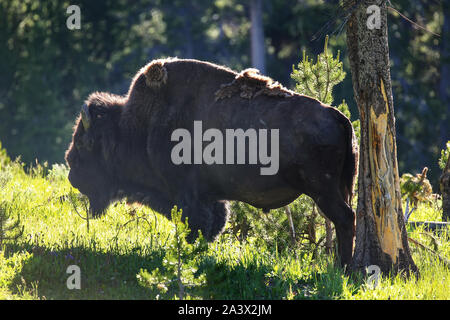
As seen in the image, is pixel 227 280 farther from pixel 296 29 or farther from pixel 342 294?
pixel 296 29

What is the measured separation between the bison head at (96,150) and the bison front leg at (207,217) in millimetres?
1538

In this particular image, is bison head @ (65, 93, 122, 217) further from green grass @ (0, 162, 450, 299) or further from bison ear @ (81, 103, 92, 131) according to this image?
green grass @ (0, 162, 450, 299)

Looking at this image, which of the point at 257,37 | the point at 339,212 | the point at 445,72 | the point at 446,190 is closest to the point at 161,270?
the point at 339,212

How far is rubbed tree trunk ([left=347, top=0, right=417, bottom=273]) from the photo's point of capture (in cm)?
659

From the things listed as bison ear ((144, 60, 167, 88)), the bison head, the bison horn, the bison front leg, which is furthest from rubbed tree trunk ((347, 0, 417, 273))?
the bison horn

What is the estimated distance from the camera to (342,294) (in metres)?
5.88

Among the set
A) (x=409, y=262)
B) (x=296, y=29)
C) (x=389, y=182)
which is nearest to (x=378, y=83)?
(x=389, y=182)

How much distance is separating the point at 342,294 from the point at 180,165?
2639mm

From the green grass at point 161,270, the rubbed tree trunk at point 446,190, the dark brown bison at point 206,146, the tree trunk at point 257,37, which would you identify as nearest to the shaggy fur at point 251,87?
the dark brown bison at point 206,146

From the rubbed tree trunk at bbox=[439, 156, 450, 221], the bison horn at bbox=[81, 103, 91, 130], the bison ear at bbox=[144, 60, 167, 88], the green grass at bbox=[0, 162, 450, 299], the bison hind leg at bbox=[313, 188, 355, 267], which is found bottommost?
the green grass at bbox=[0, 162, 450, 299]

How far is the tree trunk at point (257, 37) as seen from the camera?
3247 cm

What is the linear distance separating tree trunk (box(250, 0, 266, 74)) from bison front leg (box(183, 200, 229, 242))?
24811mm

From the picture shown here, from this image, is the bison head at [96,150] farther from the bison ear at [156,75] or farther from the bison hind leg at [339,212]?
the bison hind leg at [339,212]

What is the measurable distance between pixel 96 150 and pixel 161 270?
2662 millimetres
